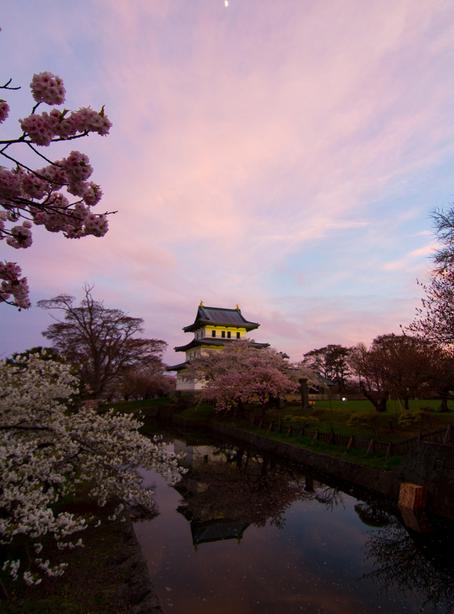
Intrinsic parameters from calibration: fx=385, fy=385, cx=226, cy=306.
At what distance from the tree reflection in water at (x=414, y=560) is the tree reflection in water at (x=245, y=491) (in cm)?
284

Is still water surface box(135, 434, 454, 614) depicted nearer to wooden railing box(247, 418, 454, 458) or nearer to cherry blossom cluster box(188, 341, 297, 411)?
wooden railing box(247, 418, 454, 458)

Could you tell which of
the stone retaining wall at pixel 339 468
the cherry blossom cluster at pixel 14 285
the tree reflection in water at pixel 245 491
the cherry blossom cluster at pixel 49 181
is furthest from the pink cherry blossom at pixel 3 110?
the stone retaining wall at pixel 339 468

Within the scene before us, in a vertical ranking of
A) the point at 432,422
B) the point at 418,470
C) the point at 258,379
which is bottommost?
the point at 418,470

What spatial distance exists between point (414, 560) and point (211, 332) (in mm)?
42022

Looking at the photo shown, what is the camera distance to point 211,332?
5053cm

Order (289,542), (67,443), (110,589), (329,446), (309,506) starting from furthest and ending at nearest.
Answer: (329,446), (309,506), (289,542), (67,443), (110,589)

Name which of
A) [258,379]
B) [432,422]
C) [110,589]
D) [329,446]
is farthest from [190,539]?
[258,379]

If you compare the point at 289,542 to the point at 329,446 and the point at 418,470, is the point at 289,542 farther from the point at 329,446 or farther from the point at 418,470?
the point at 329,446

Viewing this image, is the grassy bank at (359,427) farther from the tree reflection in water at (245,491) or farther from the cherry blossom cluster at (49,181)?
the cherry blossom cluster at (49,181)

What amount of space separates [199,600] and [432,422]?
43.6ft

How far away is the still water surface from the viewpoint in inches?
292

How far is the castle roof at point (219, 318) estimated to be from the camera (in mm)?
50250

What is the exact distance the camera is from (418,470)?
12.2 meters

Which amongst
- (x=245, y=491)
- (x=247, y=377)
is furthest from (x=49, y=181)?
(x=247, y=377)
